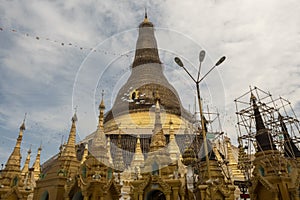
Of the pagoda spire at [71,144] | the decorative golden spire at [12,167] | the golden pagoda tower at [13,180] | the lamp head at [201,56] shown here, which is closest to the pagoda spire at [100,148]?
the pagoda spire at [71,144]

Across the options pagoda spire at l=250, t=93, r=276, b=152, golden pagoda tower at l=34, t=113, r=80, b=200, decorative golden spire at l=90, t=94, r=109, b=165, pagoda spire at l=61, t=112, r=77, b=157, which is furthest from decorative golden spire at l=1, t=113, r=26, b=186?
pagoda spire at l=250, t=93, r=276, b=152

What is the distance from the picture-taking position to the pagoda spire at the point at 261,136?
833 inches

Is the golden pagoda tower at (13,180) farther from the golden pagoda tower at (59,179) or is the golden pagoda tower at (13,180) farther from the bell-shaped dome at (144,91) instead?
the bell-shaped dome at (144,91)

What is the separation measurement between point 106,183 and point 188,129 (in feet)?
65.3

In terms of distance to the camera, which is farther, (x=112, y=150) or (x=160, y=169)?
(x=112, y=150)

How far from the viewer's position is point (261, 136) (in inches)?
873

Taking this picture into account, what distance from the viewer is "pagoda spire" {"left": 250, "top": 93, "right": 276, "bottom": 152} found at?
21156 millimetres

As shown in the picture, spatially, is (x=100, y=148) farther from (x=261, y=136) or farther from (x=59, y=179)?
(x=261, y=136)

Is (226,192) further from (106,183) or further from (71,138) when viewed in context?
(71,138)

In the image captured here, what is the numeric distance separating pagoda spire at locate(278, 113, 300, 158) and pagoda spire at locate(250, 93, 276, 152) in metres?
1.93

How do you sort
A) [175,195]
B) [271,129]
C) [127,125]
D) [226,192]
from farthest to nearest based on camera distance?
[127,125]
[271,129]
[226,192]
[175,195]

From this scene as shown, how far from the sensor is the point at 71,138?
26.5 metres

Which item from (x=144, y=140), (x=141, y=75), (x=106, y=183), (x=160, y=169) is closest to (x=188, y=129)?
(x=144, y=140)

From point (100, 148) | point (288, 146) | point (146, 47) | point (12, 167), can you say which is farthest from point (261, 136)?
point (146, 47)
